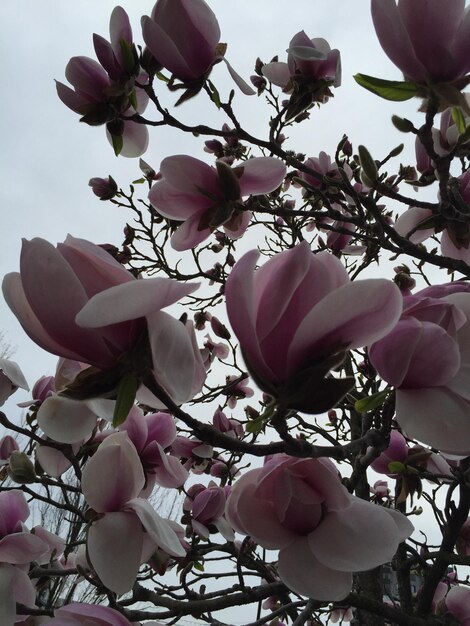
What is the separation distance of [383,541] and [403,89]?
0.42 meters

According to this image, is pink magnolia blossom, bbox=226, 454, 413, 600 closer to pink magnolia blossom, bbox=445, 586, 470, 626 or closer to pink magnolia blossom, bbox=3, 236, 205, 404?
pink magnolia blossom, bbox=3, 236, 205, 404

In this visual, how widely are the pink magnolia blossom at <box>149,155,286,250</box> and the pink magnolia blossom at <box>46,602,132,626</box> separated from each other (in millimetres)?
502

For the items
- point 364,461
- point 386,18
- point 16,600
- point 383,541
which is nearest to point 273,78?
point 386,18

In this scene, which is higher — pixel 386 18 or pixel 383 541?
pixel 386 18

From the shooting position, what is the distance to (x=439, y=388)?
0.39 metres

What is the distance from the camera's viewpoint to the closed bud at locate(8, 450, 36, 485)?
0.94m

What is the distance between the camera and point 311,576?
427mm

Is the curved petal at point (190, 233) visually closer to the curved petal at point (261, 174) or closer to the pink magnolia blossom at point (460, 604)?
the curved petal at point (261, 174)

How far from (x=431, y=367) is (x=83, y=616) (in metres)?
0.43

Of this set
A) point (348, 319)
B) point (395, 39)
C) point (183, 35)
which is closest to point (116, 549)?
point (348, 319)

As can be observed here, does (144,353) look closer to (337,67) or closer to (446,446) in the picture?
(446,446)

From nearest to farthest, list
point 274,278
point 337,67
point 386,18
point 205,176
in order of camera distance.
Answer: point 274,278 < point 386,18 < point 205,176 < point 337,67

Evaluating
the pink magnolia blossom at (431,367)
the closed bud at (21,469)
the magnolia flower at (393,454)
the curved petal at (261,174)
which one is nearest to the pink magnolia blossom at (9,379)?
the closed bud at (21,469)

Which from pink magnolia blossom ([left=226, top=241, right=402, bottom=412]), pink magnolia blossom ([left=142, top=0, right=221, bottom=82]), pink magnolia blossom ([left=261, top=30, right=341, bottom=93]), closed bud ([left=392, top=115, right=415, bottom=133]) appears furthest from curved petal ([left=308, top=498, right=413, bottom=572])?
pink magnolia blossom ([left=261, top=30, right=341, bottom=93])
